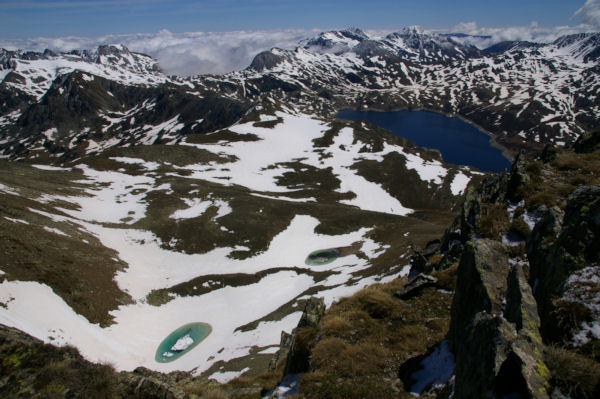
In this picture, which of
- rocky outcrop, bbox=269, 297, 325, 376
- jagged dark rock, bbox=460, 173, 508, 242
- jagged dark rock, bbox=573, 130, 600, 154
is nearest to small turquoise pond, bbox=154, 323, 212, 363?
rocky outcrop, bbox=269, 297, 325, 376

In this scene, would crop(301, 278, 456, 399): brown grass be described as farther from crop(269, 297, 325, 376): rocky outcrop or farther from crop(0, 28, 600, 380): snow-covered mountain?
crop(0, 28, 600, 380): snow-covered mountain

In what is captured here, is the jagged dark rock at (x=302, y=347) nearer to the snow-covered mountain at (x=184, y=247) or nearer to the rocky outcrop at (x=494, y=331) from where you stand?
the rocky outcrop at (x=494, y=331)

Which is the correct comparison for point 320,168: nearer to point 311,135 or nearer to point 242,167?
point 242,167

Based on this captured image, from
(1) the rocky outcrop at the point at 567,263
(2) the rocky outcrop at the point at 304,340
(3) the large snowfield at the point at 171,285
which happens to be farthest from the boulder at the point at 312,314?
(1) the rocky outcrop at the point at 567,263

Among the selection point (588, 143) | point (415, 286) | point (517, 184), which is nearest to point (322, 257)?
point (588, 143)

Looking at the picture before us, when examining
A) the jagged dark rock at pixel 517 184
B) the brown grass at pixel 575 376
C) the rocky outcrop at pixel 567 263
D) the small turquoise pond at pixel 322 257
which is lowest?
the small turquoise pond at pixel 322 257
